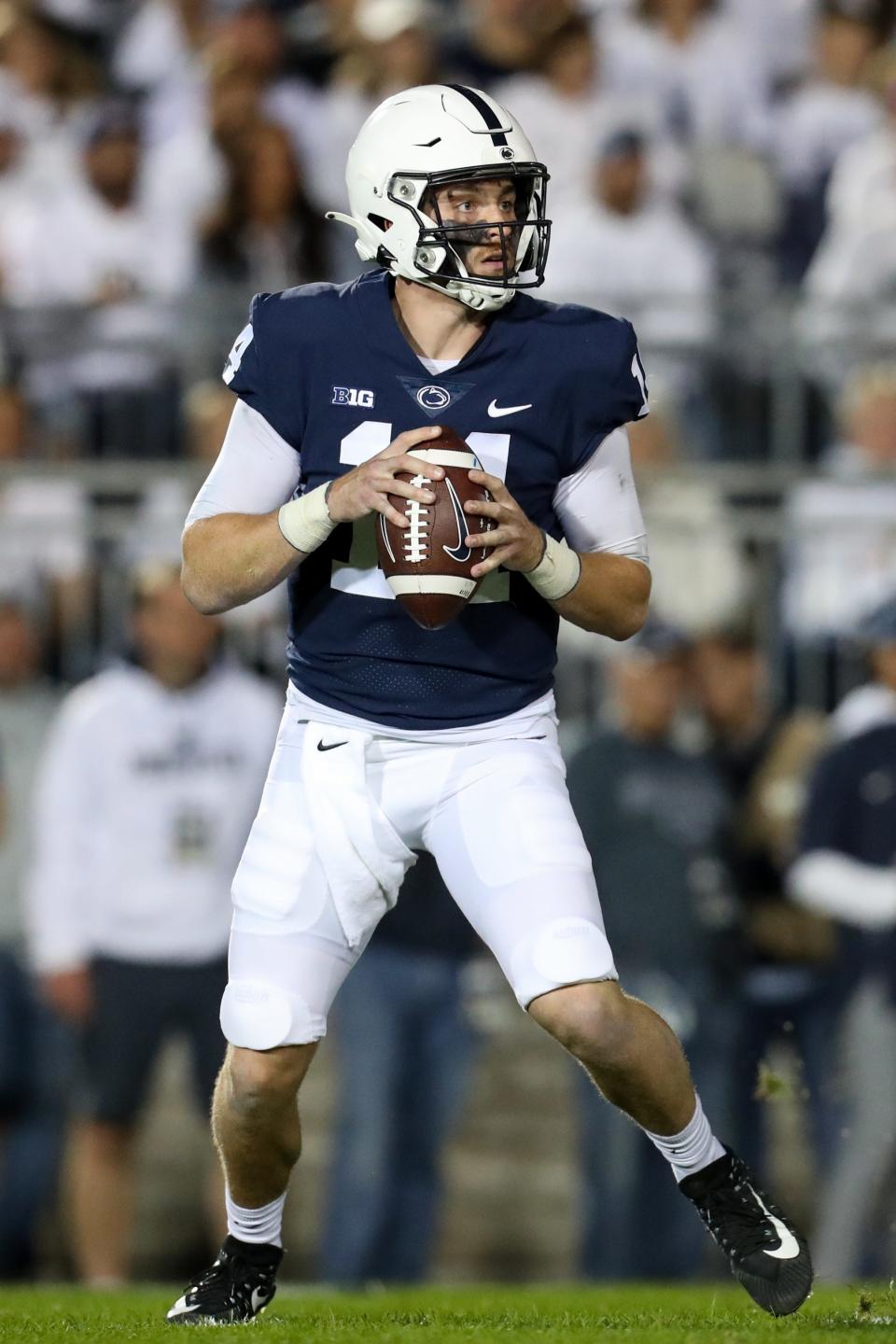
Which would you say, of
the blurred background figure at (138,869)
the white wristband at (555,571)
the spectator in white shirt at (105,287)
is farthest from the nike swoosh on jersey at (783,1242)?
the spectator in white shirt at (105,287)

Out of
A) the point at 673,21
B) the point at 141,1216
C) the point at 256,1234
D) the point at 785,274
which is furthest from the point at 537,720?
the point at 673,21

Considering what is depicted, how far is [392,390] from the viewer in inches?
168

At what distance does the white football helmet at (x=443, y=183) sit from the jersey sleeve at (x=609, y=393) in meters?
0.20

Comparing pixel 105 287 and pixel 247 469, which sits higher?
pixel 247 469

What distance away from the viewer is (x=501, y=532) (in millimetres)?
4016

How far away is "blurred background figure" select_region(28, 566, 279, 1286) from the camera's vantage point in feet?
24.5

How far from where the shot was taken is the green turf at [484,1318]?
4.06 meters

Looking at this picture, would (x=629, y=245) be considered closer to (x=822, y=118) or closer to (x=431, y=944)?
(x=822, y=118)

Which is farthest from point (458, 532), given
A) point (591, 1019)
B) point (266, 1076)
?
point (266, 1076)

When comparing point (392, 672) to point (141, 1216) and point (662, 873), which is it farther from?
point (141, 1216)

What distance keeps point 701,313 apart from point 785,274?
3.13ft

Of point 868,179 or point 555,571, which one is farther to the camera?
point 868,179

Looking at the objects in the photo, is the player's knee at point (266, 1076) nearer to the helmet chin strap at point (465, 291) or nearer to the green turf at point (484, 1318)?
the green turf at point (484, 1318)

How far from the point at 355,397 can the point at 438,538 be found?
1.42 feet
